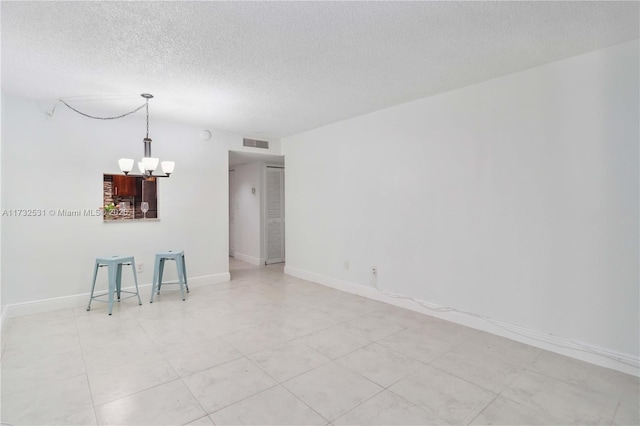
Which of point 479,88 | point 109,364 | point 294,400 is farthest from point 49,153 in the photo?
point 479,88

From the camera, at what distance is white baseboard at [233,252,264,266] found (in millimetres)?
6742

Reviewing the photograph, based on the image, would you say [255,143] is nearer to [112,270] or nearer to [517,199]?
[112,270]

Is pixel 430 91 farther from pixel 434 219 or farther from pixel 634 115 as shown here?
pixel 634 115

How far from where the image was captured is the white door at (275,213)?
6.77 meters

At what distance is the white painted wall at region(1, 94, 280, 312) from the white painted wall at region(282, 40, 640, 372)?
2.37 meters

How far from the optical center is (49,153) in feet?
12.4

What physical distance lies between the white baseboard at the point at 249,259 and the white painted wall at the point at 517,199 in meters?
2.78

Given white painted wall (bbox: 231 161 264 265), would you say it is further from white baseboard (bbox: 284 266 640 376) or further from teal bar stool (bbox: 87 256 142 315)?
white baseboard (bbox: 284 266 640 376)

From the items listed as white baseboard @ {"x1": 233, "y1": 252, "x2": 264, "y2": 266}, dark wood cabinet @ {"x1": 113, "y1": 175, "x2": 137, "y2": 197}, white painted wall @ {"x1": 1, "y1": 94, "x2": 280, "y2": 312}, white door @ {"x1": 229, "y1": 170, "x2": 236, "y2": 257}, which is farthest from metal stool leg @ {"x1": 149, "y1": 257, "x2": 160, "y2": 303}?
white door @ {"x1": 229, "y1": 170, "x2": 236, "y2": 257}

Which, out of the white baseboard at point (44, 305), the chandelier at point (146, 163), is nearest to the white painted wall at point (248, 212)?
the white baseboard at point (44, 305)

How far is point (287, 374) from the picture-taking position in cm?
238

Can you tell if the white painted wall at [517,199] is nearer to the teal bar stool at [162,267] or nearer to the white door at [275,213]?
the teal bar stool at [162,267]

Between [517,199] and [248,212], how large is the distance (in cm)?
530

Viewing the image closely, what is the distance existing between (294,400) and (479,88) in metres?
3.19
